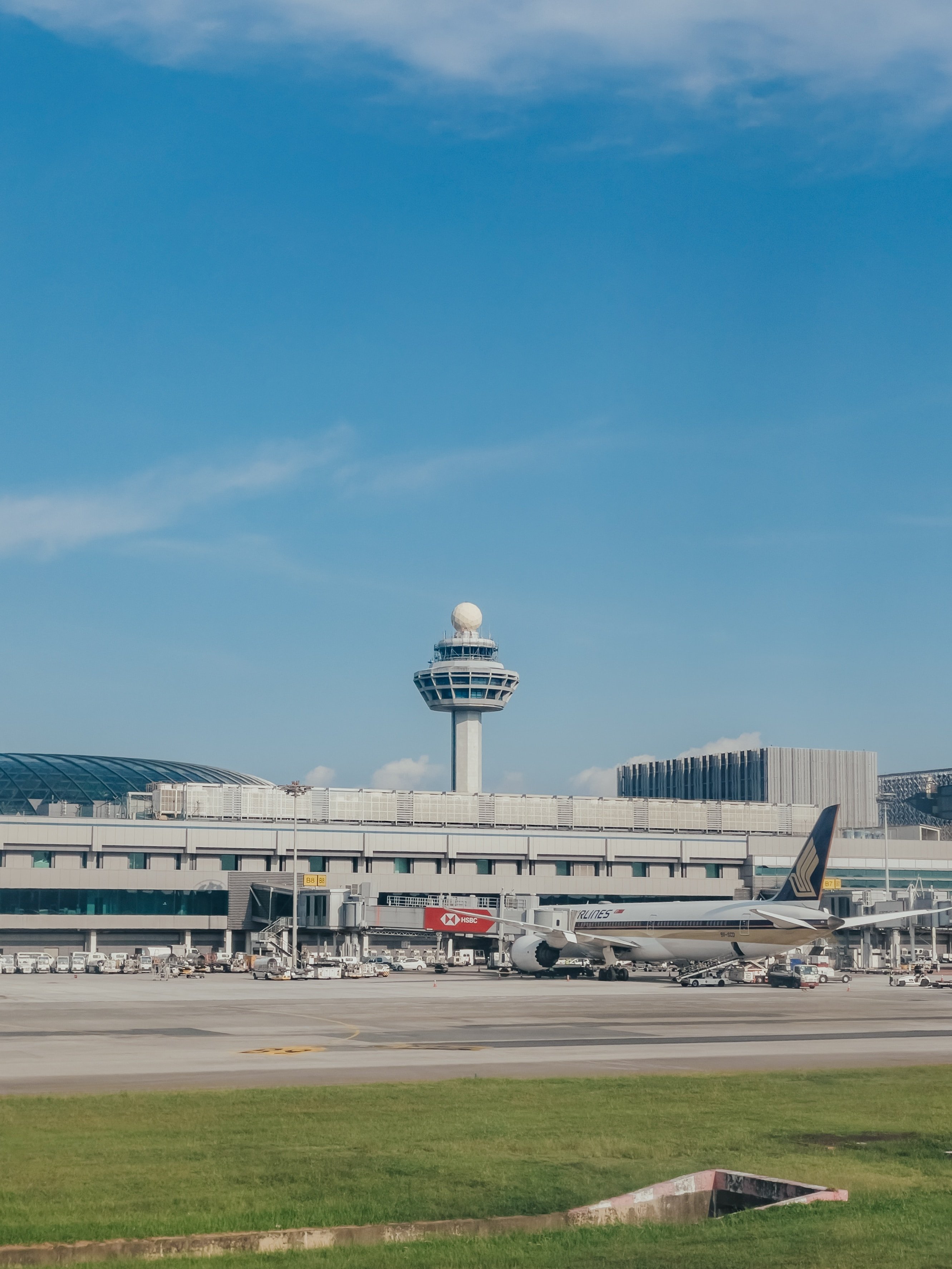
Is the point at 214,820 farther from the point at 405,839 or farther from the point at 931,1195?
the point at 931,1195

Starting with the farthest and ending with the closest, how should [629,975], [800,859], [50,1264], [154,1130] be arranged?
[629,975]
[800,859]
[154,1130]
[50,1264]

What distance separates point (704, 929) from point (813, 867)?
32.2 feet

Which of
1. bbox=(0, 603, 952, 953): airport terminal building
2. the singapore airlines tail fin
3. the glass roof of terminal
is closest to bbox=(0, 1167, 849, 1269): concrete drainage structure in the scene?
the singapore airlines tail fin

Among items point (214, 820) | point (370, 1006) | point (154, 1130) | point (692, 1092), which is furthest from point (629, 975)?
point (154, 1130)

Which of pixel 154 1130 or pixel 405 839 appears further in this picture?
pixel 405 839

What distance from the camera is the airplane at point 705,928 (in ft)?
332

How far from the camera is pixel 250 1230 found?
713 inches

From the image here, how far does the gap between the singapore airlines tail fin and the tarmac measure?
26.5 ft

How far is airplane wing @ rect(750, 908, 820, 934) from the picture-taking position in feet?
328

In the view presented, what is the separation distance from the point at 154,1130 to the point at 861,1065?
24.8 m

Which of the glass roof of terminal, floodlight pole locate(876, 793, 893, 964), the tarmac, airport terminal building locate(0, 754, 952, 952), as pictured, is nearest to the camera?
the tarmac

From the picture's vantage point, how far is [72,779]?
181625 millimetres

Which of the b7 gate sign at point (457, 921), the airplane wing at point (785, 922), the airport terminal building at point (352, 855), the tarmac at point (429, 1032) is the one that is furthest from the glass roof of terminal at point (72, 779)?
the airplane wing at point (785, 922)

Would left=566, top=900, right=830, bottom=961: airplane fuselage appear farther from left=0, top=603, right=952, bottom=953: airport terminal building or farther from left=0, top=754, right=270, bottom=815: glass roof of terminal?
left=0, top=754, right=270, bottom=815: glass roof of terminal
